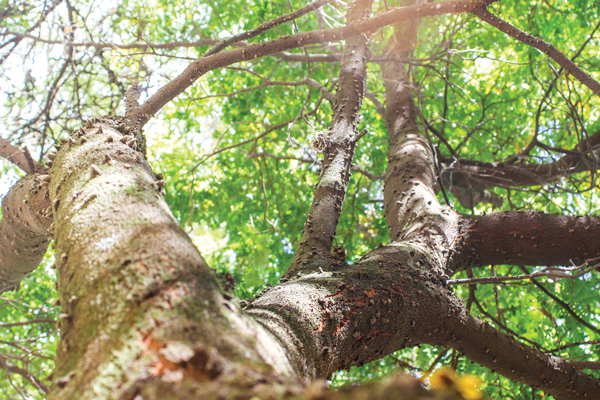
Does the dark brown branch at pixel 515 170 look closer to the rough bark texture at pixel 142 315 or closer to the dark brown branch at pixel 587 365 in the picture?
the dark brown branch at pixel 587 365

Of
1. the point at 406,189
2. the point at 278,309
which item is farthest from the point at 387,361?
the point at 278,309

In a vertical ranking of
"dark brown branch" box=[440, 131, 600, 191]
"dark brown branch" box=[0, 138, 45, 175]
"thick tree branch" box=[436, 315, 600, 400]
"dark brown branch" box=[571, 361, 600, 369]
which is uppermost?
"dark brown branch" box=[440, 131, 600, 191]

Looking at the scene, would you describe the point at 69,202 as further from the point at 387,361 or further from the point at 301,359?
the point at 387,361

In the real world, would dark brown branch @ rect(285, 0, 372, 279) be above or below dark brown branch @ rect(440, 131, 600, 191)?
below

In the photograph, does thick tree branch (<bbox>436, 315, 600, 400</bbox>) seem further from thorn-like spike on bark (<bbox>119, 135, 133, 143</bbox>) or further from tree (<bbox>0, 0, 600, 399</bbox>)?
thorn-like spike on bark (<bbox>119, 135, 133, 143</bbox>)

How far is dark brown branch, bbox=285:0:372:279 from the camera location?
1.97m

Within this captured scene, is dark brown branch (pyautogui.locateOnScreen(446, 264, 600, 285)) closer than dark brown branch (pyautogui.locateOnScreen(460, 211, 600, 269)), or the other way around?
dark brown branch (pyautogui.locateOnScreen(446, 264, 600, 285))


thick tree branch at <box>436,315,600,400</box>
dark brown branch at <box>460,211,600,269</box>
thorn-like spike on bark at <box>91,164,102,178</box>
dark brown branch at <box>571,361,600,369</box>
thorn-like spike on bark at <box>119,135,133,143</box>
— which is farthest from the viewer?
dark brown branch at <box>460,211,600,269</box>

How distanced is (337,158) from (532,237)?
4.89 ft

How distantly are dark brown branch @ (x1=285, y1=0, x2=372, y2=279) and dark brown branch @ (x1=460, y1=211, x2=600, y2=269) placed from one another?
1.02m

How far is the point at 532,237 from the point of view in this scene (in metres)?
2.65

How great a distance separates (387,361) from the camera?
454 centimetres

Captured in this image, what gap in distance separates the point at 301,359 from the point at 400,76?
391cm

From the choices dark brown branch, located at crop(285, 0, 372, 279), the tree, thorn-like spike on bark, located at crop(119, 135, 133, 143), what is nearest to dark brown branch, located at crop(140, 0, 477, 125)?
the tree
